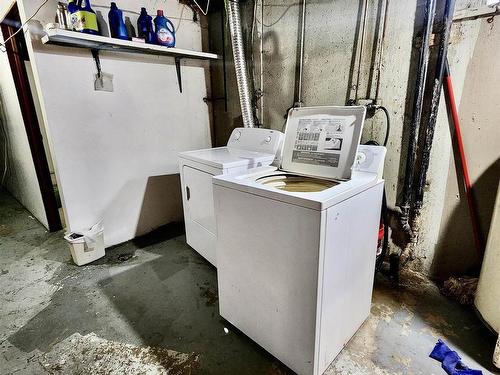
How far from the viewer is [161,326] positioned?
157cm

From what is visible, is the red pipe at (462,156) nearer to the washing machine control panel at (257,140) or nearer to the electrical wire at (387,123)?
the electrical wire at (387,123)

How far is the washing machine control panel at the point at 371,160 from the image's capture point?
1.40m

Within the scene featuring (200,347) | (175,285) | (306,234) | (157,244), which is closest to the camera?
(306,234)

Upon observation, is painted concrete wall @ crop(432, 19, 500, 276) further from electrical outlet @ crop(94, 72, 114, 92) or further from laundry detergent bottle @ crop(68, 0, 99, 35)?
electrical outlet @ crop(94, 72, 114, 92)

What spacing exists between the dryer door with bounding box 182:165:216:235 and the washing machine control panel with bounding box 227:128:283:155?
20.3 inches

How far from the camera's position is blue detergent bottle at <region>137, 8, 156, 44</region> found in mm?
2217

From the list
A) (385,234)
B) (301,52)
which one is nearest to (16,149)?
(301,52)

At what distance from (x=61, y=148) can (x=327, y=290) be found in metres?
2.13

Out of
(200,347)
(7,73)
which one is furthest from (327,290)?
(7,73)

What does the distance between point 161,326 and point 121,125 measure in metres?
1.69

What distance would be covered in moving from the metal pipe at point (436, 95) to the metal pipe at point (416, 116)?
2.1 inches

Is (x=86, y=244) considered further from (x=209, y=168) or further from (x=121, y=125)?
(x=209, y=168)

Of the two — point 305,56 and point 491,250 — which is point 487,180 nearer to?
point 491,250

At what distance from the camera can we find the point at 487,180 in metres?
1.58
